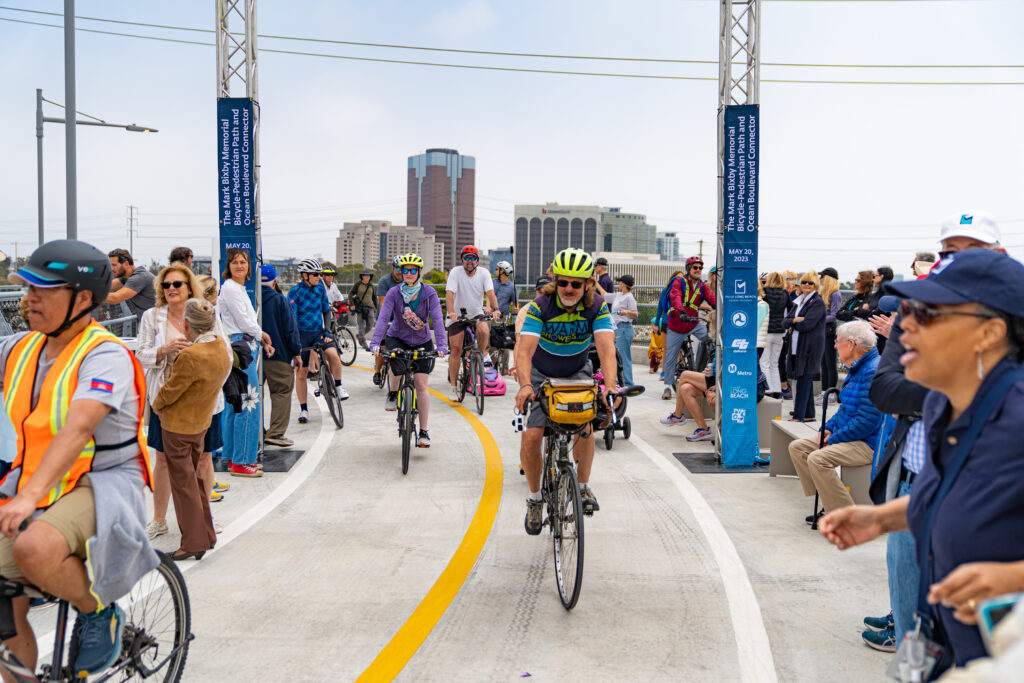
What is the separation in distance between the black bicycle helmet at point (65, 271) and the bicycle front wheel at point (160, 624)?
1172 mm

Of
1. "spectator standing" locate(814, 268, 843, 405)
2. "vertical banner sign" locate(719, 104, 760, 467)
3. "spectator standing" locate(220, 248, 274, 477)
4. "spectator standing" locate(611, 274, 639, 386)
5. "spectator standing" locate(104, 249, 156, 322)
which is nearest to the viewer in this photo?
"spectator standing" locate(220, 248, 274, 477)

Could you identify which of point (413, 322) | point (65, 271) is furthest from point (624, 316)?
point (65, 271)

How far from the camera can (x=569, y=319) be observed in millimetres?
6113

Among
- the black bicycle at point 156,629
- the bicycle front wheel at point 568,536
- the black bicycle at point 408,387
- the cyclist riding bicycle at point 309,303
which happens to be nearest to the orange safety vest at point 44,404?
the black bicycle at point 156,629

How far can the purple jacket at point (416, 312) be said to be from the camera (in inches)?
376

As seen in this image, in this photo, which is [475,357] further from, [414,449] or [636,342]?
[636,342]

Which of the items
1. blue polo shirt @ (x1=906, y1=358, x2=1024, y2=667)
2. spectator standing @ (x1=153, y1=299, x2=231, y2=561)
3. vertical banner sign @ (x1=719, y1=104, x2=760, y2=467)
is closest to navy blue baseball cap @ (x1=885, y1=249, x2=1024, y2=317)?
blue polo shirt @ (x1=906, y1=358, x2=1024, y2=667)

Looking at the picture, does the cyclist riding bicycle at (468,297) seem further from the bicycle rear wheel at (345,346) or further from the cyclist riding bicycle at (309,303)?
the bicycle rear wheel at (345,346)

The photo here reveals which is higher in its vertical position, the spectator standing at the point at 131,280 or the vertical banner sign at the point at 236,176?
the vertical banner sign at the point at 236,176

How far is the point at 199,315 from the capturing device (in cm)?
585

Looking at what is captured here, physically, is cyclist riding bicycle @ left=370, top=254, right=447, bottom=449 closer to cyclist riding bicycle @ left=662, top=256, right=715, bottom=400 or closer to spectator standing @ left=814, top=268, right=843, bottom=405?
cyclist riding bicycle @ left=662, top=256, right=715, bottom=400

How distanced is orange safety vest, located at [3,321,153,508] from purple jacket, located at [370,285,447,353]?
623cm

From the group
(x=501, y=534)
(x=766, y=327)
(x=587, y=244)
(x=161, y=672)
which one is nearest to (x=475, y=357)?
(x=766, y=327)

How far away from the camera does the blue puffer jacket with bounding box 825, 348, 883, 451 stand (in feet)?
19.8
